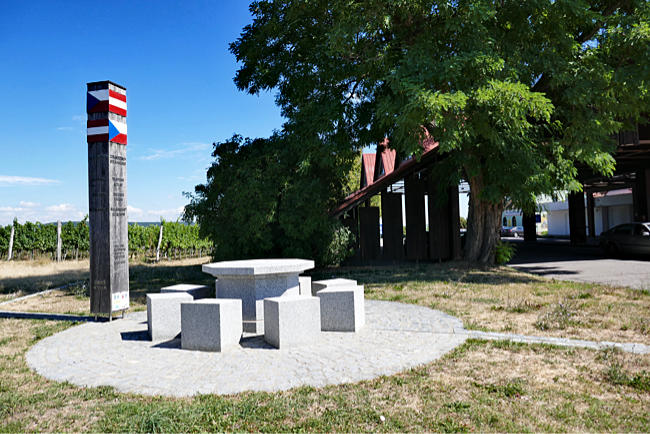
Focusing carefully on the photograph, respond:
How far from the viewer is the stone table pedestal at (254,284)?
6.73 m

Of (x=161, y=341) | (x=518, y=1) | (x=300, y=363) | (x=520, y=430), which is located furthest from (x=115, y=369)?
(x=518, y=1)

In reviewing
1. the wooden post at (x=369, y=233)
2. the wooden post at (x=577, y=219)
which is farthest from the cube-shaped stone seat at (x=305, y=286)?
the wooden post at (x=577, y=219)

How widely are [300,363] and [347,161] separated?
428 inches

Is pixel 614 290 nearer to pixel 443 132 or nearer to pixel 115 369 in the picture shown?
pixel 443 132

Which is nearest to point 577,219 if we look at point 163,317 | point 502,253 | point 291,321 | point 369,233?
point 502,253

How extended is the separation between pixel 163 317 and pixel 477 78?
9.44 metres

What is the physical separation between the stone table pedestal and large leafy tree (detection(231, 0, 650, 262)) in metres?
5.56

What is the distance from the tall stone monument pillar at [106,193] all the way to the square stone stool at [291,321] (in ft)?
10.7

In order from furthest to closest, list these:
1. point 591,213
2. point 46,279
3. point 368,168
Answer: point 591,213, point 368,168, point 46,279

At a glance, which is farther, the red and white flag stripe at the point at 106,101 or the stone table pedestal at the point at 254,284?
the red and white flag stripe at the point at 106,101

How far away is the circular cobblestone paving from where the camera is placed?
15.1ft

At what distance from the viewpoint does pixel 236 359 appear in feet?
17.9

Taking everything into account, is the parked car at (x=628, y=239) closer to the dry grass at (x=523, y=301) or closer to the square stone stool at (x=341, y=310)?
the dry grass at (x=523, y=301)

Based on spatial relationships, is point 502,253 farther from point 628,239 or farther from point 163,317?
point 163,317
